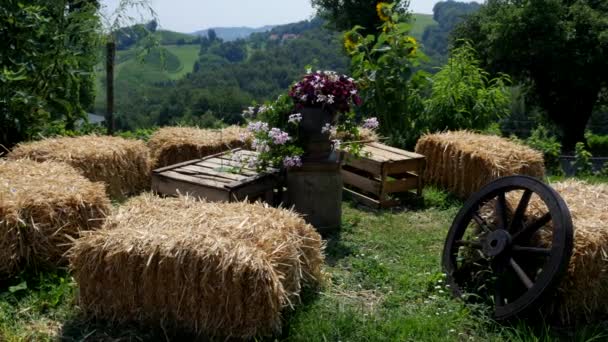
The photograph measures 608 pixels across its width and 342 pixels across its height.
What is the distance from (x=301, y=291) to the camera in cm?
408

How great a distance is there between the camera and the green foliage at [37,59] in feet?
22.3

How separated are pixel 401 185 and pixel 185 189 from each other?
2548 millimetres

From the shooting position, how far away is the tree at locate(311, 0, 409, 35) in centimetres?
1788

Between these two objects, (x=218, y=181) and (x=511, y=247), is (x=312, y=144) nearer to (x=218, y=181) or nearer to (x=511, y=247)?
(x=218, y=181)

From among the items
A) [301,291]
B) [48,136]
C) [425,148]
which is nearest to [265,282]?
[301,291]

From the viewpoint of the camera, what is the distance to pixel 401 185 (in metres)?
6.96

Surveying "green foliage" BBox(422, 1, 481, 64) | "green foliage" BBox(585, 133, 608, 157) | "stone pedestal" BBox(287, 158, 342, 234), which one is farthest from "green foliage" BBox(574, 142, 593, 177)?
"green foliage" BBox(422, 1, 481, 64)

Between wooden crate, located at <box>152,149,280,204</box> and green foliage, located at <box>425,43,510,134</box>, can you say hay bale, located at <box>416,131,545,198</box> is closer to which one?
green foliage, located at <box>425,43,510,134</box>

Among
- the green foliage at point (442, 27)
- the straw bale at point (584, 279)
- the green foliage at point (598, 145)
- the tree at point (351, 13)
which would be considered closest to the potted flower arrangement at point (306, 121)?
the straw bale at point (584, 279)

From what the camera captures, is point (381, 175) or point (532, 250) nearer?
point (532, 250)

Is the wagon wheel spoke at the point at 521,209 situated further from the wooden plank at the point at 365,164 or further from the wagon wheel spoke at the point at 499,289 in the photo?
the wooden plank at the point at 365,164

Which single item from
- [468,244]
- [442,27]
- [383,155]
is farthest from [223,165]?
[442,27]

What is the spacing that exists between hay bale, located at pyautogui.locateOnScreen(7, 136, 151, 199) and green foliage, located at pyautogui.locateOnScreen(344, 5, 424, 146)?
11.3ft

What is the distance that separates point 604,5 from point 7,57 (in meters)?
23.6
